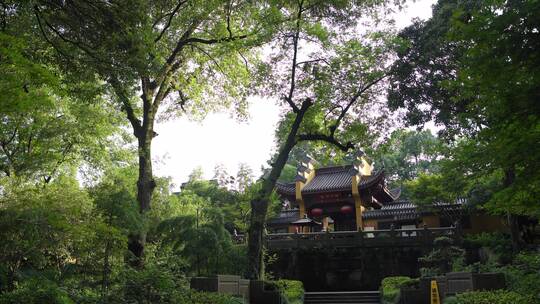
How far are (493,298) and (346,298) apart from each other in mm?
10308

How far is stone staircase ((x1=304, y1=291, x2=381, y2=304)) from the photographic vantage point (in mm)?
17597

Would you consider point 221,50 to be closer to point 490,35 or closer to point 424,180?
point 490,35

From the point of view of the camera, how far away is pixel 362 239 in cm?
2112

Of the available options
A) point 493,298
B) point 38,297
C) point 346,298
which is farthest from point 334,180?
point 38,297

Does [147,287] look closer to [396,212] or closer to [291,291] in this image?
[291,291]

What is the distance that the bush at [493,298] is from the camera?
7.65 metres

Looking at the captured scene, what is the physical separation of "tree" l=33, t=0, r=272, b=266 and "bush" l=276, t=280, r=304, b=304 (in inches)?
197

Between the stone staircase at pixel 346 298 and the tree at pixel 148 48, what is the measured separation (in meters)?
8.64

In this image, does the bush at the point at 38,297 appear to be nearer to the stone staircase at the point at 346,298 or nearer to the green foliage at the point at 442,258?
the stone staircase at the point at 346,298

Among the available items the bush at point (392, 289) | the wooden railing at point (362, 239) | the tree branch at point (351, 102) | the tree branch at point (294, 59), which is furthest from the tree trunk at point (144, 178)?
the wooden railing at point (362, 239)

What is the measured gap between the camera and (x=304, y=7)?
45.7ft

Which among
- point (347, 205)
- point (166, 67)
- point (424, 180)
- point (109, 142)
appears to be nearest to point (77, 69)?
point (166, 67)

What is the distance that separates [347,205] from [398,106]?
43.1ft

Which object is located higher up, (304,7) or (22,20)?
(304,7)
